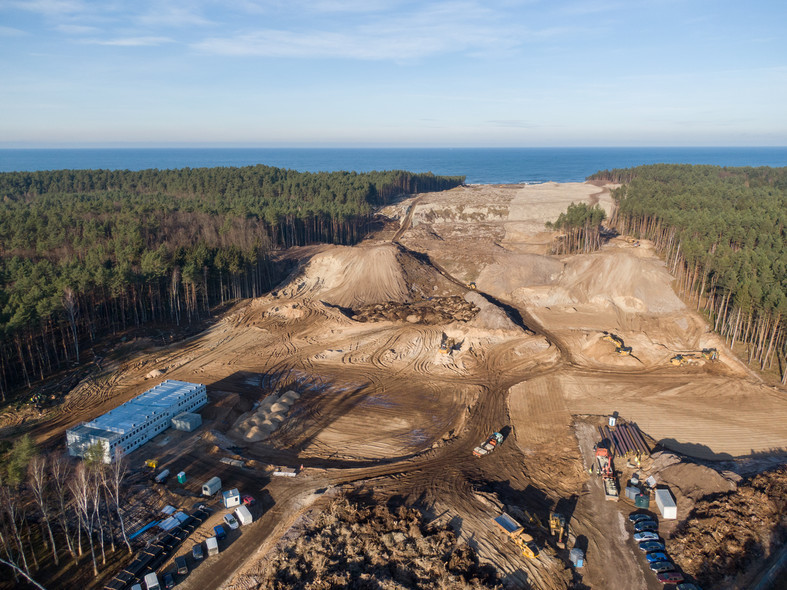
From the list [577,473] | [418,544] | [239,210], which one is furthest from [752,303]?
[239,210]

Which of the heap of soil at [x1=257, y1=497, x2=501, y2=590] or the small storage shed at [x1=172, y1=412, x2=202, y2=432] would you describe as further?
the small storage shed at [x1=172, y1=412, x2=202, y2=432]

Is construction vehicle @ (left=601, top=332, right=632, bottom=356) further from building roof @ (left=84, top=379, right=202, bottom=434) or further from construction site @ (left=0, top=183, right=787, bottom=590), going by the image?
building roof @ (left=84, top=379, right=202, bottom=434)

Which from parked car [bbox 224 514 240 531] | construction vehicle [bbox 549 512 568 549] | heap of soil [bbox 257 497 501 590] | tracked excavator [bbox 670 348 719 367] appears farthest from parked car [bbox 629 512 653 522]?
tracked excavator [bbox 670 348 719 367]

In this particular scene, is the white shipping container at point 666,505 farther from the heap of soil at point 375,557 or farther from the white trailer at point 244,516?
the white trailer at point 244,516

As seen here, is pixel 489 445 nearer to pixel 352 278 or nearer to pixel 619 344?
pixel 619 344

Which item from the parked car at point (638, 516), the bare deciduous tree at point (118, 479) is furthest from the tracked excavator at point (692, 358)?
the bare deciduous tree at point (118, 479)

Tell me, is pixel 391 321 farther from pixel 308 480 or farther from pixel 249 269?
pixel 308 480
